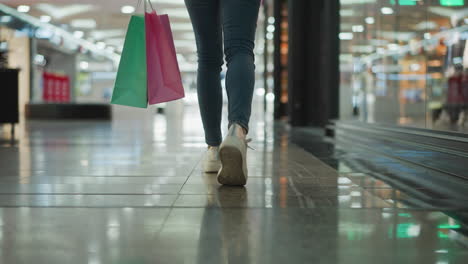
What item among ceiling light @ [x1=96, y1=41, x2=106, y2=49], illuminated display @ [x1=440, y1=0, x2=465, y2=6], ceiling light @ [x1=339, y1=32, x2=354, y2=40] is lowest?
illuminated display @ [x1=440, y1=0, x2=465, y2=6]

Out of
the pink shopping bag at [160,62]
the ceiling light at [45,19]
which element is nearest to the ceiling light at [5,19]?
the ceiling light at [45,19]

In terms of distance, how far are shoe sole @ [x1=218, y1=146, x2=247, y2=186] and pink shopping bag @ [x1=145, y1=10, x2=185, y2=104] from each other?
1.63 ft

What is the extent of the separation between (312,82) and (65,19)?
45.5 ft

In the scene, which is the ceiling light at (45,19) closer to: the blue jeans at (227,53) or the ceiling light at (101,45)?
the ceiling light at (101,45)

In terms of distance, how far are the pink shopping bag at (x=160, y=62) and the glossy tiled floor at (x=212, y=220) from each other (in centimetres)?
39

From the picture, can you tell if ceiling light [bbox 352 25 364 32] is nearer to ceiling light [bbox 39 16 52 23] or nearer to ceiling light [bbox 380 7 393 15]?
ceiling light [bbox 380 7 393 15]

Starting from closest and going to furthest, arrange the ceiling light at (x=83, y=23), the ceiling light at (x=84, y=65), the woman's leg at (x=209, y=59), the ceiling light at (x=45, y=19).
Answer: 1. the woman's leg at (x=209, y=59)
2. the ceiling light at (x=45, y=19)
3. the ceiling light at (x=83, y=23)
4. the ceiling light at (x=84, y=65)

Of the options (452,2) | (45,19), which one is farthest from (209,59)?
(45,19)

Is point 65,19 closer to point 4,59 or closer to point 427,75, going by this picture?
point 4,59

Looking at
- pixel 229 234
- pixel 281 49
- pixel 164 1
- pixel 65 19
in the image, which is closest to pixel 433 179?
pixel 229 234

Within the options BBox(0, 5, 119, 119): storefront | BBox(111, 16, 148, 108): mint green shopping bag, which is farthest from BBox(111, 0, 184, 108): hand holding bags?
BBox(0, 5, 119, 119): storefront

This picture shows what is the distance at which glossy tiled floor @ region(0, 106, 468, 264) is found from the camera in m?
1.22

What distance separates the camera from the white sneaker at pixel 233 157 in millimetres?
2090

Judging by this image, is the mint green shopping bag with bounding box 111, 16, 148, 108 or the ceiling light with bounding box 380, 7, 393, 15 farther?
the ceiling light with bounding box 380, 7, 393, 15
